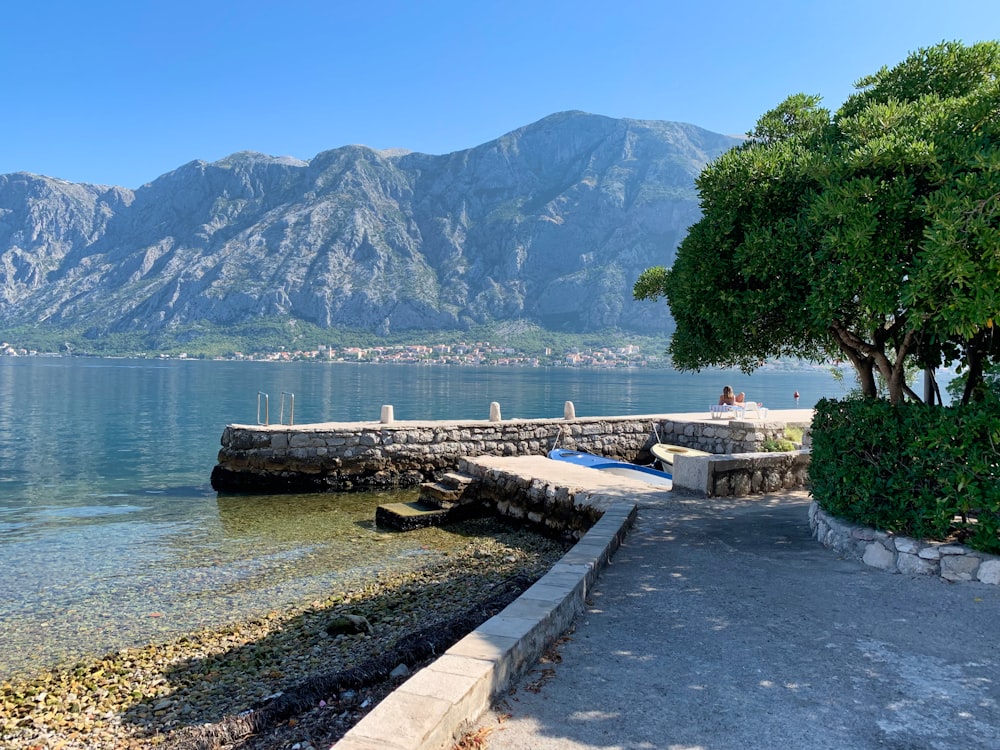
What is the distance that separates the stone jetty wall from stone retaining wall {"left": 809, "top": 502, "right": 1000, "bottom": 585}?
12.8 m

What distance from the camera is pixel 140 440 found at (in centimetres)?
3512

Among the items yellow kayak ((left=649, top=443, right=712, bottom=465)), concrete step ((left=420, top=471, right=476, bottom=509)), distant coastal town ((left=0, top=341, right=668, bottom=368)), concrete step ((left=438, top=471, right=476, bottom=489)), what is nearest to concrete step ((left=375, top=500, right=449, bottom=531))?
concrete step ((left=420, top=471, right=476, bottom=509))

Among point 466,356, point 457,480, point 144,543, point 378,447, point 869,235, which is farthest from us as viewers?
point 466,356

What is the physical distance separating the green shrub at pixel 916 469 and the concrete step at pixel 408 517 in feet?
29.8

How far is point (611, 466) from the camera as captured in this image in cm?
1938

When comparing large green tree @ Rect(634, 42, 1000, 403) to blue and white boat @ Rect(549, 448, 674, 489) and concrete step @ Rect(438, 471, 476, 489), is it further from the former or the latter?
concrete step @ Rect(438, 471, 476, 489)

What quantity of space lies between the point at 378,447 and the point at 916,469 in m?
15.5

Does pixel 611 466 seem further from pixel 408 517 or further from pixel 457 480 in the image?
pixel 408 517

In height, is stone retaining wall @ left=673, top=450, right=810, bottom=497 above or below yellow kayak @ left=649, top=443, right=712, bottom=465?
above

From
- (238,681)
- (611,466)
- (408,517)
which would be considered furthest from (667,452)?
(238,681)

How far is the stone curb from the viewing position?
11.3 ft

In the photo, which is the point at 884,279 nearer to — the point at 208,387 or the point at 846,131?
the point at 846,131

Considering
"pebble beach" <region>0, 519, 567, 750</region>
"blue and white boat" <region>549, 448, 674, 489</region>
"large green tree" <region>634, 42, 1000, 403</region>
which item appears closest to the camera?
"pebble beach" <region>0, 519, 567, 750</region>

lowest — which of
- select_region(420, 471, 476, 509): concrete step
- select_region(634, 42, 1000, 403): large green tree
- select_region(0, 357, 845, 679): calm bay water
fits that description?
select_region(0, 357, 845, 679): calm bay water
